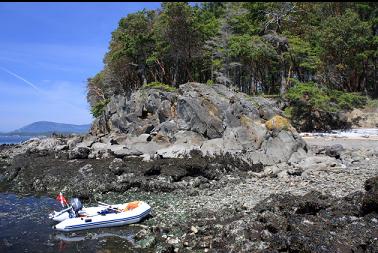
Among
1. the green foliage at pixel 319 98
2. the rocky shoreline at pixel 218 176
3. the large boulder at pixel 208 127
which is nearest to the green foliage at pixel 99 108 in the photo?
the rocky shoreline at pixel 218 176

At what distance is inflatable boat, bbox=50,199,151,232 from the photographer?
19672mm

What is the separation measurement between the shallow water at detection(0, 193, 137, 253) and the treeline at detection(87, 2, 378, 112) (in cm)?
3043

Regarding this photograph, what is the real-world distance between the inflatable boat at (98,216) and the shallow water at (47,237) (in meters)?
0.29

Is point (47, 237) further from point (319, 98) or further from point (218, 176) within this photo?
point (319, 98)

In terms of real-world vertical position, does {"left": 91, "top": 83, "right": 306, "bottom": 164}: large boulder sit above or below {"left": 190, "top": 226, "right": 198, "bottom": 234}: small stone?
above

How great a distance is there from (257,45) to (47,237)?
121 feet

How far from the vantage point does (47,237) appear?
1878 cm

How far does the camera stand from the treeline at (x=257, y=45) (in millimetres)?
48344

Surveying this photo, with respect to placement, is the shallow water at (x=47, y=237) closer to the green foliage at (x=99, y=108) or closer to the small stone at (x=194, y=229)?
the small stone at (x=194, y=229)

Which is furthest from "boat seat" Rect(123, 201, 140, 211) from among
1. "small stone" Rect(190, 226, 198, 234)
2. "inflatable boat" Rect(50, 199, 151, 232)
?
"small stone" Rect(190, 226, 198, 234)

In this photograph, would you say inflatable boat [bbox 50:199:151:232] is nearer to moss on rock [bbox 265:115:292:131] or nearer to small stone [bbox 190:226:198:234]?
small stone [bbox 190:226:198:234]

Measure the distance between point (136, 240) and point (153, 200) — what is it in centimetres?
632

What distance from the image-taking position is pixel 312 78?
181 ft

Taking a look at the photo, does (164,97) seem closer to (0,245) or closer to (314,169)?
(314,169)
